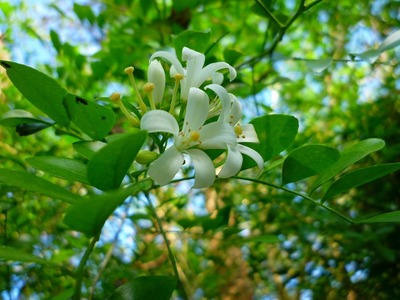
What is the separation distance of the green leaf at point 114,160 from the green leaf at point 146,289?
0.37ft

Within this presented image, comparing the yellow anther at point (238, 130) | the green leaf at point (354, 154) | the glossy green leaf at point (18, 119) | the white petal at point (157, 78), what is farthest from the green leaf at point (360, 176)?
the glossy green leaf at point (18, 119)

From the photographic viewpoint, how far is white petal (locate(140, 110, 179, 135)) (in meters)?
0.41

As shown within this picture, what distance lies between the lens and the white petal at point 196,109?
17.4 inches

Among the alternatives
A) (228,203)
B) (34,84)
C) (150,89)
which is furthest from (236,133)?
(228,203)

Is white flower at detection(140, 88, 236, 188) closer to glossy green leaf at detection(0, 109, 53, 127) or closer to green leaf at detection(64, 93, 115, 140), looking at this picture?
green leaf at detection(64, 93, 115, 140)

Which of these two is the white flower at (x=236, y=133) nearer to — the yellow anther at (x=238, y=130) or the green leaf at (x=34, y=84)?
the yellow anther at (x=238, y=130)

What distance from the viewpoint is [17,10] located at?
141 cm

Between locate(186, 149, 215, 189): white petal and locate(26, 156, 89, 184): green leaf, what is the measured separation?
0.11 m

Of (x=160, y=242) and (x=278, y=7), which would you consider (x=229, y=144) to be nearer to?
(x=160, y=242)

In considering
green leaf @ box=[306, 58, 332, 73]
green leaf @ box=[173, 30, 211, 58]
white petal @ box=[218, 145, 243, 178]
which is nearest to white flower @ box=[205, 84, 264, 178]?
white petal @ box=[218, 145, 243, 178]

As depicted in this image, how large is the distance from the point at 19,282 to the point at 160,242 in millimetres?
501

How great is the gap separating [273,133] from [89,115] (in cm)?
20

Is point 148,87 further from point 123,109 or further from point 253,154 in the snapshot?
point 253,154

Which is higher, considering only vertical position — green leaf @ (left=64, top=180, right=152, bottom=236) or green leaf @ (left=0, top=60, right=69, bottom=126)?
green leaf @ (left=0, top=60, right=69, bottom=126)
